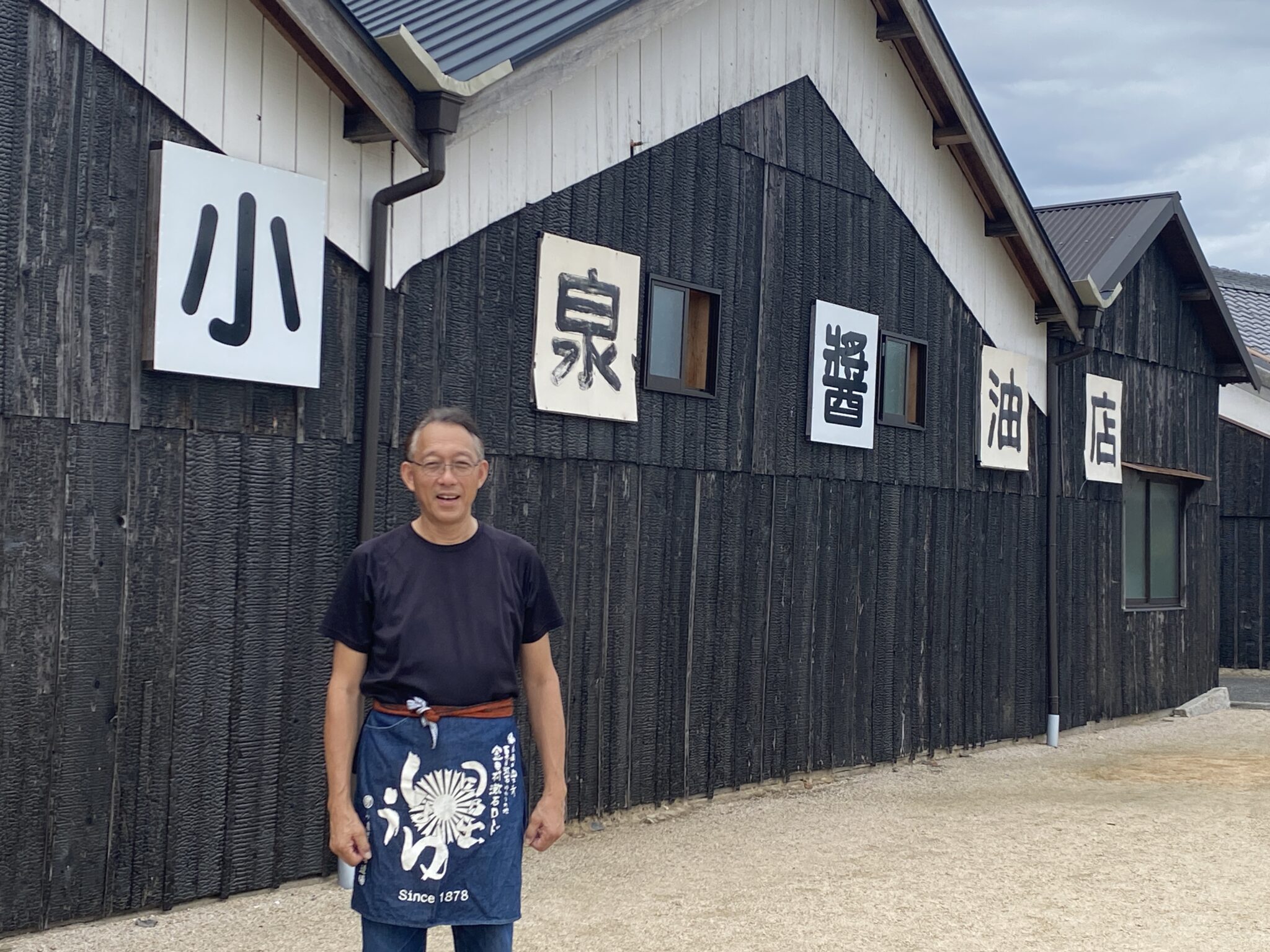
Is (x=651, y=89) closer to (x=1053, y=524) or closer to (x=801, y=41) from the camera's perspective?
(x=801, y=41)

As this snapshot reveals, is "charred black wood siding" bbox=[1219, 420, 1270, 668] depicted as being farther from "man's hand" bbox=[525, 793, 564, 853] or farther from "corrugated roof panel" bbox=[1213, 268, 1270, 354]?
"man's hand" bbox=[525, 793, 564, 853]

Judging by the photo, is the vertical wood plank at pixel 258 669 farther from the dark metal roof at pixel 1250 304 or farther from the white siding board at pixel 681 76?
the dark metal roof at pixel 1250 304

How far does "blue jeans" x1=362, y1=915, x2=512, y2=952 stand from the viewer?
3639 mm

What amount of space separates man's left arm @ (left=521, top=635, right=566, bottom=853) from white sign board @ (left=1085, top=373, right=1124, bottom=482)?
10164 millimetres

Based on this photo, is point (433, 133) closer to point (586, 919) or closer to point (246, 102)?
point (246, 102)

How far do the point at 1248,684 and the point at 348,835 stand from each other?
16629 mm

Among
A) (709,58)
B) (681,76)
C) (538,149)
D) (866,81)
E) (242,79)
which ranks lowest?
(242,79)

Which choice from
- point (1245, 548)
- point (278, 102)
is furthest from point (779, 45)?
point (1245, 548)

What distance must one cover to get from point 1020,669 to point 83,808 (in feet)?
27.6

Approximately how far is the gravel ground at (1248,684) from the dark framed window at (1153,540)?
199 cm

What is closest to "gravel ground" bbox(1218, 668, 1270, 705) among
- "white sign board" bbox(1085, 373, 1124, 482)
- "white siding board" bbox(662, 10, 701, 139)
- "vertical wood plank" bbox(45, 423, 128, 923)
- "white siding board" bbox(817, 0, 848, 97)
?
"white sign board" bbox(1085, 373, 1124, 482)

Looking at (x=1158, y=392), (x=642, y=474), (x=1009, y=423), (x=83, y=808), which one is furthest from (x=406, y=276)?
(x=1158, y=392)

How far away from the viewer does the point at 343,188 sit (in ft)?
22.0

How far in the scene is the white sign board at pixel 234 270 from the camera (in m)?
5.93
